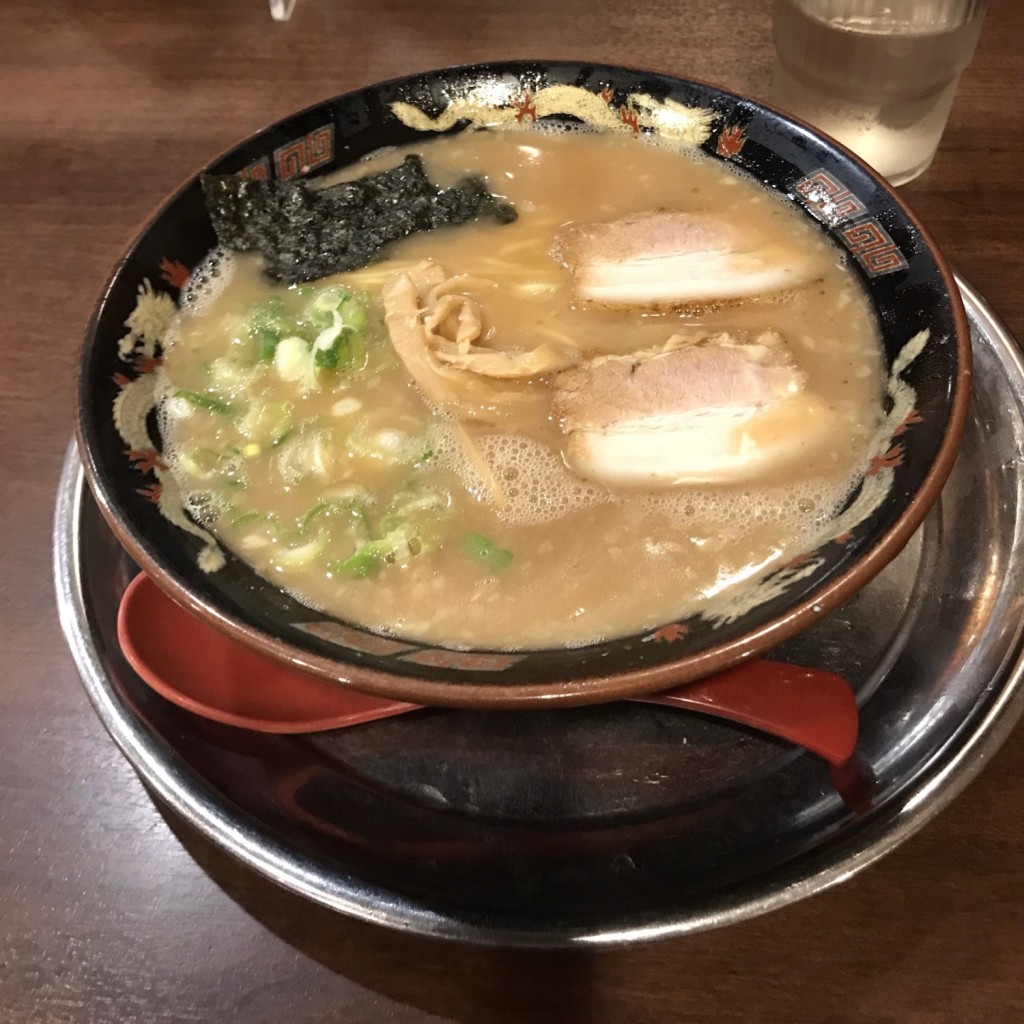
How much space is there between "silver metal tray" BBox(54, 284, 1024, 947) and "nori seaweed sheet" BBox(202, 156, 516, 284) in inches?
29.3

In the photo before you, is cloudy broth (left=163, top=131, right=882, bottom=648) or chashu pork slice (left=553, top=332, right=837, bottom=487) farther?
chashu pork slice (left=553, top=332, right=837, bottom=487)

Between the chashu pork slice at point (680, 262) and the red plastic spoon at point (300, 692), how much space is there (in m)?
0.73

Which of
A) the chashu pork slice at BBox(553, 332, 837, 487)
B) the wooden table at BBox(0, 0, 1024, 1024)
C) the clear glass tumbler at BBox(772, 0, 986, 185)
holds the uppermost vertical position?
the clear glass tumbler at BBox(772, 0, 986, 185)

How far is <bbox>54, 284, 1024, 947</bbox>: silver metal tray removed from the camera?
3.39 feet

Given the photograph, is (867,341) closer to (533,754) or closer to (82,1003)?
(533,754)

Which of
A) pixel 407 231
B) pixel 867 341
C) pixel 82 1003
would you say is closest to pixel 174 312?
pixel 407 231

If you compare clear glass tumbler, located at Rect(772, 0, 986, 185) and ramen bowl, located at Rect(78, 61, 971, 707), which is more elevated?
clear glass tumbler, located at Rect(772, 0, 986, 185)

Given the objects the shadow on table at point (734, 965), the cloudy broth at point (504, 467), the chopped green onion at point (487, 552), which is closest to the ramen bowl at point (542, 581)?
the cloudy broth at point (504, 467)

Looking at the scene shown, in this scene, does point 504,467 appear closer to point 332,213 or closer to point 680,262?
point 680,262

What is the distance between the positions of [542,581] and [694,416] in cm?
39

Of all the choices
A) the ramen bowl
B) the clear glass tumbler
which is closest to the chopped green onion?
the ramen bowl

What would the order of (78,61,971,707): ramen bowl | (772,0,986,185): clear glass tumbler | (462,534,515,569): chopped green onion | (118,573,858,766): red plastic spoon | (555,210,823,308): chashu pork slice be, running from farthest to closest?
1. (772,0,986,185): clear glass tumbler
2. (555,210,823,308): chashu pork slice
3. (462,534,515,569): chopped green onion
4. (118,573,858,766): red plastic spoon
5. (78,61,971,707): ramen bowl

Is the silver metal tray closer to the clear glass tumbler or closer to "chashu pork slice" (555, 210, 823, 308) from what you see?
"chashu pork slice" (555, 210, 823, 308)

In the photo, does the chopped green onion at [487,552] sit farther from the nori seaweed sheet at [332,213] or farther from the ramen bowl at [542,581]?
the nori seaweed sheet at [332,213]
